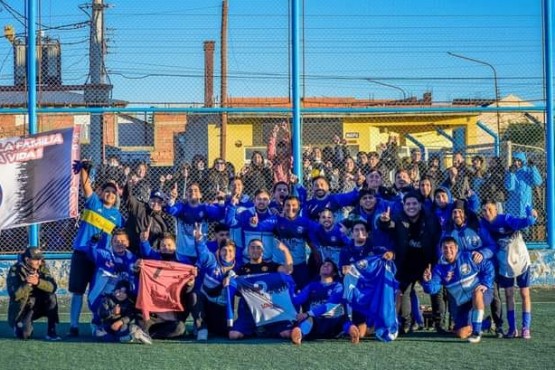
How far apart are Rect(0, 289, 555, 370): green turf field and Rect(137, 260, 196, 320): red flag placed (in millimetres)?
446

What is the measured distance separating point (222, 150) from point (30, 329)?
414 cm

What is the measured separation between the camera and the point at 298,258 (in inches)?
377

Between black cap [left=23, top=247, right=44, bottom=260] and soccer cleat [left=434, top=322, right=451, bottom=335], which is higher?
black cap [left=23, top=247, right=44, bottom=260]

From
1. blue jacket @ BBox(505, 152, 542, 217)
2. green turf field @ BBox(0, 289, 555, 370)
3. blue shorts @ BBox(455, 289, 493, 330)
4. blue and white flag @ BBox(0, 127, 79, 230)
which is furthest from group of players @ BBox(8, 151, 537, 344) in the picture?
blue jacket @ BBox(505, 152, 542, 217)

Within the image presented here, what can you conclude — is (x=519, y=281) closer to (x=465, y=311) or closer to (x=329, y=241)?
(x=465, y=311)

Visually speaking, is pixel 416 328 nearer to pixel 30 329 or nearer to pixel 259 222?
pixel 259 222

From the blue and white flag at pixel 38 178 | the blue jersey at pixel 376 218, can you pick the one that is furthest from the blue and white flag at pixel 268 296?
the blue and white flag at pixel 38 178

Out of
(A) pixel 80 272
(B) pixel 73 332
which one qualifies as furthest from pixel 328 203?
(B) pixel 73 332

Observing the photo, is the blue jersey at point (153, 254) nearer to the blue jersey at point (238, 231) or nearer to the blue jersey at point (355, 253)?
the blue jersey at point (238, 231)

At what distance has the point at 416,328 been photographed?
911 centimetres

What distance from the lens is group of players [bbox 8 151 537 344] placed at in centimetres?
868

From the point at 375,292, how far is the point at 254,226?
1.65 meters

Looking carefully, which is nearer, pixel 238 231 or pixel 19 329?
pixel 19 329

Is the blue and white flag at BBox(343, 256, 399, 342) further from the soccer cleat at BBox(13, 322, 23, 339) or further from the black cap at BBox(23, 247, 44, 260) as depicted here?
the soccer cleat at BBox(13, 322, 23, 339)
